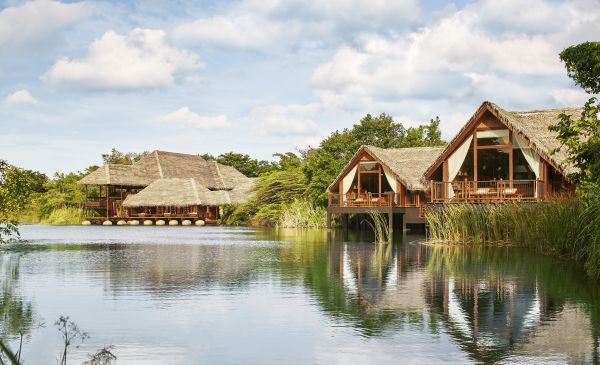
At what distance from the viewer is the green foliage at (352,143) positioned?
1495 inches

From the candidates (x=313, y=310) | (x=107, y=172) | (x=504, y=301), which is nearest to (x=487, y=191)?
(x=504, y=301)

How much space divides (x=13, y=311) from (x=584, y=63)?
11.3m

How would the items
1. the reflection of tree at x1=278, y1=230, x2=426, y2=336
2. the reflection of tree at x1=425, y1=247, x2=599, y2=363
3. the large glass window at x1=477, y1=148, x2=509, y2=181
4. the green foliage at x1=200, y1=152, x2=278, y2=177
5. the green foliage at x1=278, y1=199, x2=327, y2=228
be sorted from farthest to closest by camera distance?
the green foliage at x1=200, y1=152, x2=278, y2=177, the green foliage at x1=278, y1=199, x2=327, y2=228, the large glass window at x1=477, y1=148, x2=509, y2=181, the reflection of tree at x1=278, y1=230, x2=426, y2=336, the reflection of tree at x1=425, y1=247, x2=599, y2=363

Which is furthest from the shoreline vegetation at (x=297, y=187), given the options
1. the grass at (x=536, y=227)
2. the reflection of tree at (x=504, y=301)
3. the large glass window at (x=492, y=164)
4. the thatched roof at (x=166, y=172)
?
the reflection of tree at (x=504, y=301)

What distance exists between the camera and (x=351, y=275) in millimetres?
12469

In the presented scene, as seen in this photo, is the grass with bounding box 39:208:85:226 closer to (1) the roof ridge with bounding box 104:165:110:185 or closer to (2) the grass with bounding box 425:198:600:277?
(1) the roof ridge with bounding box 104:165:110:185

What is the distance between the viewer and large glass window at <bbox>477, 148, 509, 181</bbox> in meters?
26.4

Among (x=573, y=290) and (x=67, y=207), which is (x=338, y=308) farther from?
(x=67, y=207)

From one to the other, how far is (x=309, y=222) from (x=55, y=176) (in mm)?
31074

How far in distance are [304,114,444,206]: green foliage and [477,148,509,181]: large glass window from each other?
10.3 metres

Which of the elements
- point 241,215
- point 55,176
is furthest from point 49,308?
point 55,176

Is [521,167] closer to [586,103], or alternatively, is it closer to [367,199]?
[367,199]

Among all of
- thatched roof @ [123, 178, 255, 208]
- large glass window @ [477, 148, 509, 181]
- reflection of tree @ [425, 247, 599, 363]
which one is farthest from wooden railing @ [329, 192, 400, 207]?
thatched roof @ [123, 178, 255, 208]

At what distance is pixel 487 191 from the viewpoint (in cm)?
2378
